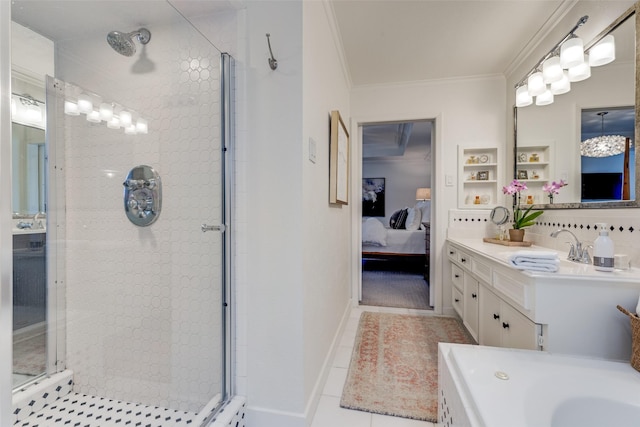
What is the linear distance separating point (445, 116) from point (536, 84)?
80cm

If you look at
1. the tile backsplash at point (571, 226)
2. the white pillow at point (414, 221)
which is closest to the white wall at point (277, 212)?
the tile backsplash at point (571, 226)

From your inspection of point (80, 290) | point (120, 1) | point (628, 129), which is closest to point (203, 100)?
point (120, 1)

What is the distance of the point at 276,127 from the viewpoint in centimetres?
132

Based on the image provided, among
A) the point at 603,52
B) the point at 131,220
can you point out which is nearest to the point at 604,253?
the point at 603,52

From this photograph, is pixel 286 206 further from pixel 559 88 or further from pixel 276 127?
pixel 559 88

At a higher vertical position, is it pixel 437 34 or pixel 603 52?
pixel 437 34

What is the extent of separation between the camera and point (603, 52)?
5.12ft

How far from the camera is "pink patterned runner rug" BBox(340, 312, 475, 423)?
5.05 feet

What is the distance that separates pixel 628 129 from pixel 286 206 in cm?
180

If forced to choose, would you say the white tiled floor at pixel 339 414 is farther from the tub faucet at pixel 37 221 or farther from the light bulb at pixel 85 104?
the light bulb at pixel 85 104

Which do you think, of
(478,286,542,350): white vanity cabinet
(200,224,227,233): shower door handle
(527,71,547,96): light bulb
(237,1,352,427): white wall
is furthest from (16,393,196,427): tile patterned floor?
(527,71,547,96): light bulb

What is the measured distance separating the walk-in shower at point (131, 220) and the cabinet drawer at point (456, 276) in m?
2.03

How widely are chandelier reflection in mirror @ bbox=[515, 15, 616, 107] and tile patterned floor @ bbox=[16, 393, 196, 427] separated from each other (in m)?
2.90

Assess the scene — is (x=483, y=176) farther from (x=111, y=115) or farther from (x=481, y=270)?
(x=111, y=115)
